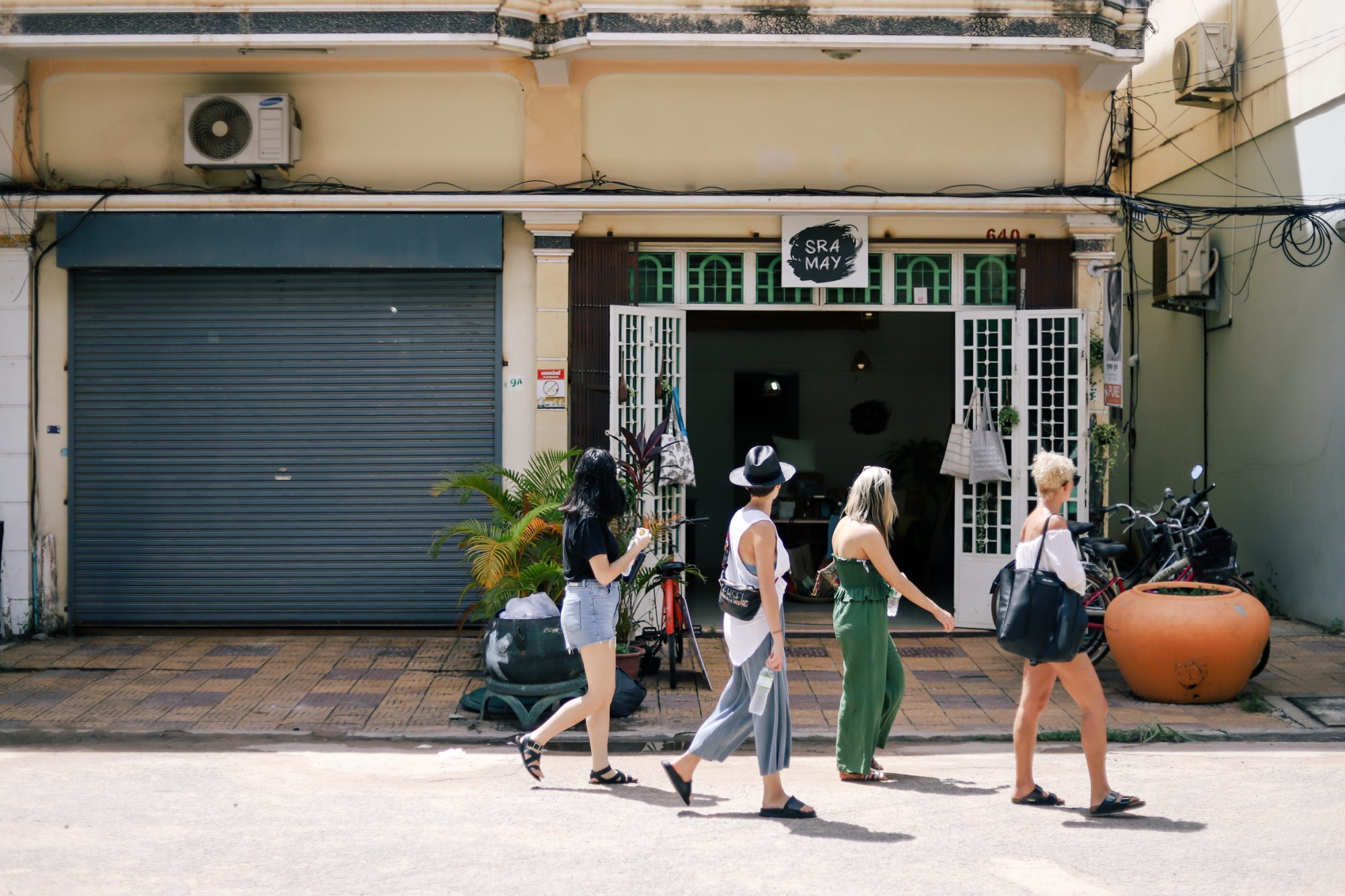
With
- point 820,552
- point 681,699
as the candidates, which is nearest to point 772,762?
point 681,699

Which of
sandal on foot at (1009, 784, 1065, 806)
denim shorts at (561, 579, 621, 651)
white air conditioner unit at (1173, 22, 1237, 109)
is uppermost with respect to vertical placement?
white air conditioner unit at (1173, 22, 1237, 109)

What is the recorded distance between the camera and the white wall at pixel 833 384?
1745 centimetres

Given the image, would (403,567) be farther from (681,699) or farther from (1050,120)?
(1050,120)

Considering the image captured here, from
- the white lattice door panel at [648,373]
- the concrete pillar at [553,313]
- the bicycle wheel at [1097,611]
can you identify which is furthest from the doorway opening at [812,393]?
the bicycle wheel at [1097,611]

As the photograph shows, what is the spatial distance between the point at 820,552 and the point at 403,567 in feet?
16.0

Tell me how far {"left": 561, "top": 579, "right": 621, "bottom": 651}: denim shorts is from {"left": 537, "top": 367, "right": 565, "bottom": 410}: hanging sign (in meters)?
4.35

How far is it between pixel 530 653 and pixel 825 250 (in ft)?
15.4

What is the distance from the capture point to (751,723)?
606 cm

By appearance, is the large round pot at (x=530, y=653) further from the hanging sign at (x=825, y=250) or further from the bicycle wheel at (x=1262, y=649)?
the bicycle wheel at (x=1262, y=649)

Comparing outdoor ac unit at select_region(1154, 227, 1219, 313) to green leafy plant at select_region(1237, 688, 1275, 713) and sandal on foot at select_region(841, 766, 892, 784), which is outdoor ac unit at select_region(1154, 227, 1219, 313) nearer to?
green leafy plant at select_region(1237, 688, 1275, 713)

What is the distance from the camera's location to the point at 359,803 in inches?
247

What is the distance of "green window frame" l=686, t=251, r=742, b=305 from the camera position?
11.0 m

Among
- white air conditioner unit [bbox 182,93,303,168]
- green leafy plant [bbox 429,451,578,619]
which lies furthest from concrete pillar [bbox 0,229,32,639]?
green leafy plant [bbox 429,451,578,619]

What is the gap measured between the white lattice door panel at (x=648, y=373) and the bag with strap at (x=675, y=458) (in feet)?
0.67
